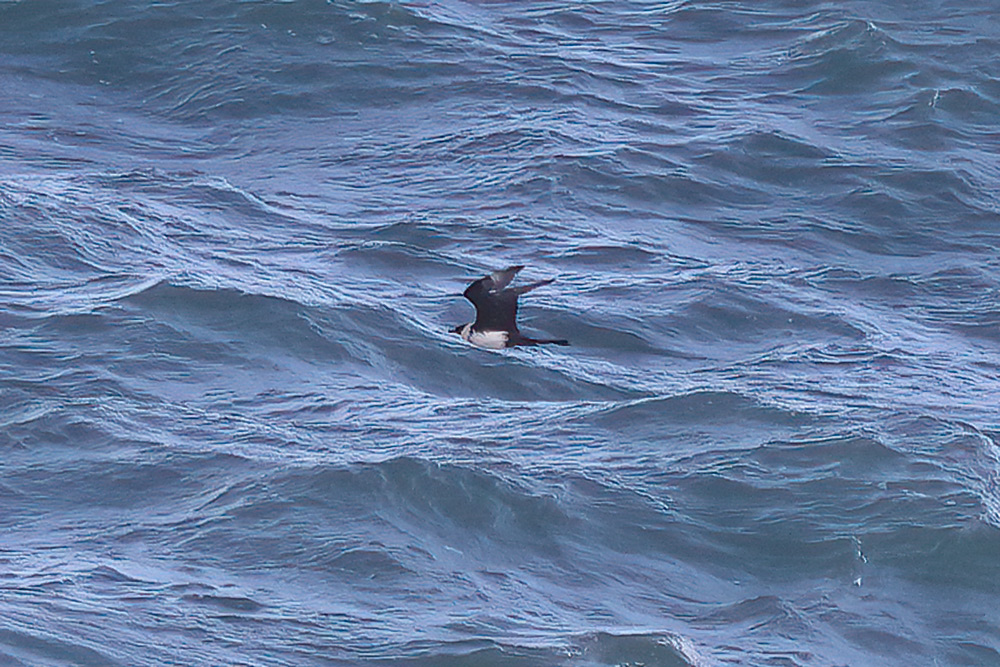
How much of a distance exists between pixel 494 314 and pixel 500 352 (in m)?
2.09

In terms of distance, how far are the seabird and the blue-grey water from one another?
865 mm

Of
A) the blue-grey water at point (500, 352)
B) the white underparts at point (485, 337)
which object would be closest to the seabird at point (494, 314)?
the white underparts at point (485, 337)

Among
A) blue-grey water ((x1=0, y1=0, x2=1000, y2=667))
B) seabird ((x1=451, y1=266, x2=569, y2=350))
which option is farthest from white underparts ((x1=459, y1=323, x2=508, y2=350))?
blue-grey water ((x1=0, y1=0, x2=1000, y2=667))

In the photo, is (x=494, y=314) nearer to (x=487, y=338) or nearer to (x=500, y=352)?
(x=487, y=338)

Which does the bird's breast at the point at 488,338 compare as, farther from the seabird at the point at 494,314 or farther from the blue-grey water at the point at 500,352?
the blue-grey water at the point at 500,352

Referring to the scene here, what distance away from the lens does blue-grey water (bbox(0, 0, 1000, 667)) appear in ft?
37.8

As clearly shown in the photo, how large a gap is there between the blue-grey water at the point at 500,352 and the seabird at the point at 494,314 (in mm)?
865

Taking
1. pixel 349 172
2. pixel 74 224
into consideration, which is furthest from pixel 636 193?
pixel 74 224

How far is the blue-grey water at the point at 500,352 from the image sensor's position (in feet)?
37.8

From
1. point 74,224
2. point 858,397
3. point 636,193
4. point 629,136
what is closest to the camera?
point 858,397

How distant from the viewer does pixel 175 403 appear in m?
13.7

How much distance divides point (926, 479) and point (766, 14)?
11.0 m

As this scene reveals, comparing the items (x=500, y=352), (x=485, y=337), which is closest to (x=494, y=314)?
(x=485, y=337)

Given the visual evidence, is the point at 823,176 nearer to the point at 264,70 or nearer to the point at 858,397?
the point at 858,397
